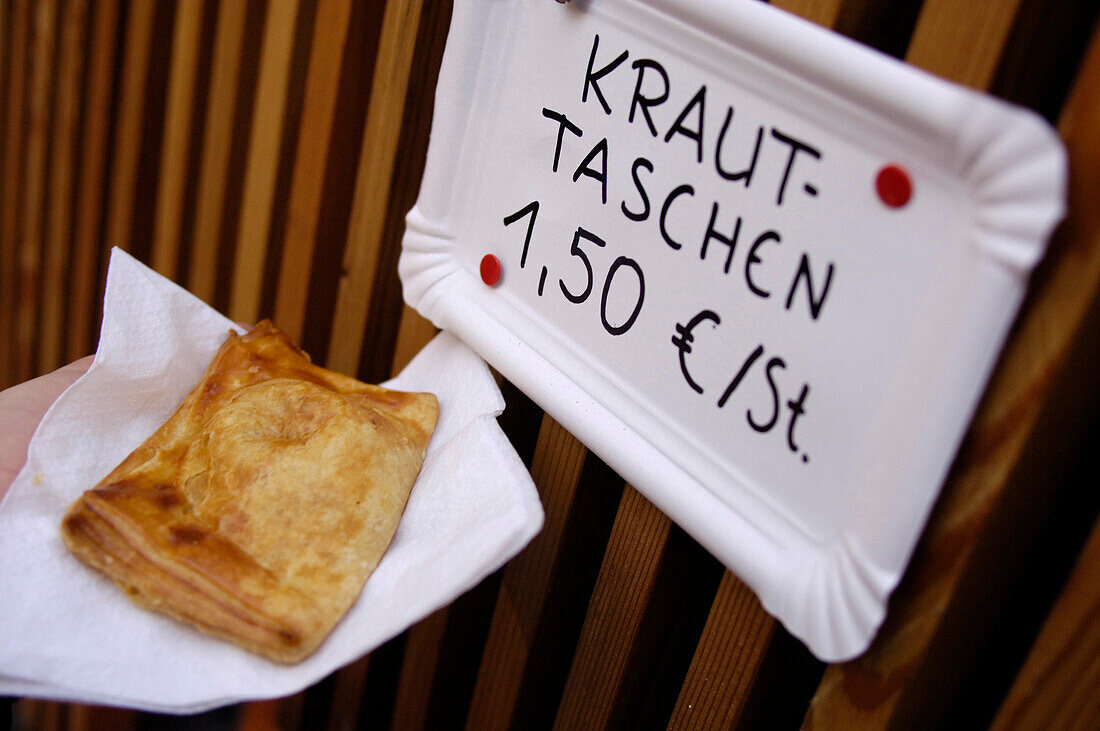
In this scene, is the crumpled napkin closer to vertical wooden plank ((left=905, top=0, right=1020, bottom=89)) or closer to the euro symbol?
the euro symbol

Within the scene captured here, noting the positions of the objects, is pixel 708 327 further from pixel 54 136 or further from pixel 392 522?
pixel 54 136

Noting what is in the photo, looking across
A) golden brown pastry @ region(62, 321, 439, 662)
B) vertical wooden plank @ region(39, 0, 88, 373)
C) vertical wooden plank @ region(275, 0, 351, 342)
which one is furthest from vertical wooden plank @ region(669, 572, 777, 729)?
vertical wooden plank @ region(39, 0, 88, 373)

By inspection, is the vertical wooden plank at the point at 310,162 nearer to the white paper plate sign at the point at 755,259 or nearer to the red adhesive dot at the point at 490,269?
the white paper plate sign at the point at 755,259

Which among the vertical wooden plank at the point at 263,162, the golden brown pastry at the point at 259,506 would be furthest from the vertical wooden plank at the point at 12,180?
the golden brown pastry at the point at 259,506

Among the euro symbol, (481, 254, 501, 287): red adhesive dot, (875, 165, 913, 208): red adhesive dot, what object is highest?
(875, 165, 913, 208): red adhesive dot

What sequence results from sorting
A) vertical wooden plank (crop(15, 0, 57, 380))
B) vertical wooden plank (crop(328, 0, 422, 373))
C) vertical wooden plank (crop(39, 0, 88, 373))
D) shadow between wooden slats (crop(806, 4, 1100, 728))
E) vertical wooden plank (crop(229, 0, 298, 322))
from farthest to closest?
vertical wooden plank (crop(15, 0, 57, 380)) < vertical wooden plank (crop(39, 0, 88, 373)) < vertical wooden plank (crop(229, 0, 298, 322)) < vertical wooden plank (crop(328, 0, 422, 373)) < shadow between wooden slats (crop(806, 4, 1100, 728))

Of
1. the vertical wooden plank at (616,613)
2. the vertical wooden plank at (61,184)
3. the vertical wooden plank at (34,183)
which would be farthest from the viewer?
the vertical wooden plank at (34,183)
